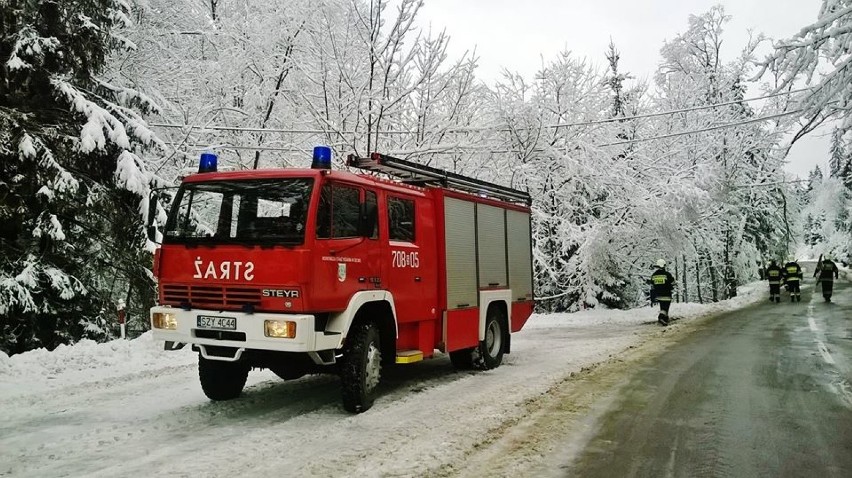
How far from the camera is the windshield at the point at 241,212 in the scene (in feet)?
20.8

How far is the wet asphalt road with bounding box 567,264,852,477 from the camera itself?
196 inches

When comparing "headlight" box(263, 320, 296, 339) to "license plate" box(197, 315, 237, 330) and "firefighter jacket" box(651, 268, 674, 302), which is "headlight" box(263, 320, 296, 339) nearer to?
"license plate" box(197, 315, 237, 330)

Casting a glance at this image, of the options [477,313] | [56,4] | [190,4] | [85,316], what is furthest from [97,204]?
[190,4]

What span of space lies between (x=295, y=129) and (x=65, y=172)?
6.87 metres

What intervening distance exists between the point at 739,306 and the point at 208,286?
24358 mm

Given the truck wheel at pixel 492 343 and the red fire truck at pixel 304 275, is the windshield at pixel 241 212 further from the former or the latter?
the truck wheel at pixel 492 343

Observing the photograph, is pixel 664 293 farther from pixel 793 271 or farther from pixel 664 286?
pixel 793 271

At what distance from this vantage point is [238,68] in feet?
52.9

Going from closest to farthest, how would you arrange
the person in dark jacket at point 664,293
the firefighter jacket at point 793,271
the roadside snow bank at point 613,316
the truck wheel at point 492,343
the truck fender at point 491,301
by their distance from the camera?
the truck fender at point 491,301, the truck wheel at point 492,343, the person in dark jacket at point 664,293, the roadside snow bank at point 613,316, the firefighter jacket at point 793,271

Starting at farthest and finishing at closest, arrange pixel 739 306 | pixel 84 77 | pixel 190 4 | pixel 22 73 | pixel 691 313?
1. pixel 739 306
2. pixel 691 313
3. pixel 190 4
4. pixel 84 77
5. pixel 22 73

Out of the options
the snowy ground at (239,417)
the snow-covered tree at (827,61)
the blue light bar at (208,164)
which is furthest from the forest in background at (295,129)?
the blue light bar at (208,164)

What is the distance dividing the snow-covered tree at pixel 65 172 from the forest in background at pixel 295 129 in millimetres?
32

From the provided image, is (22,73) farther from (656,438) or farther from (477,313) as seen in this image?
(656,438)

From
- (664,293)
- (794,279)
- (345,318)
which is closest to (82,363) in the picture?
(345,318)
